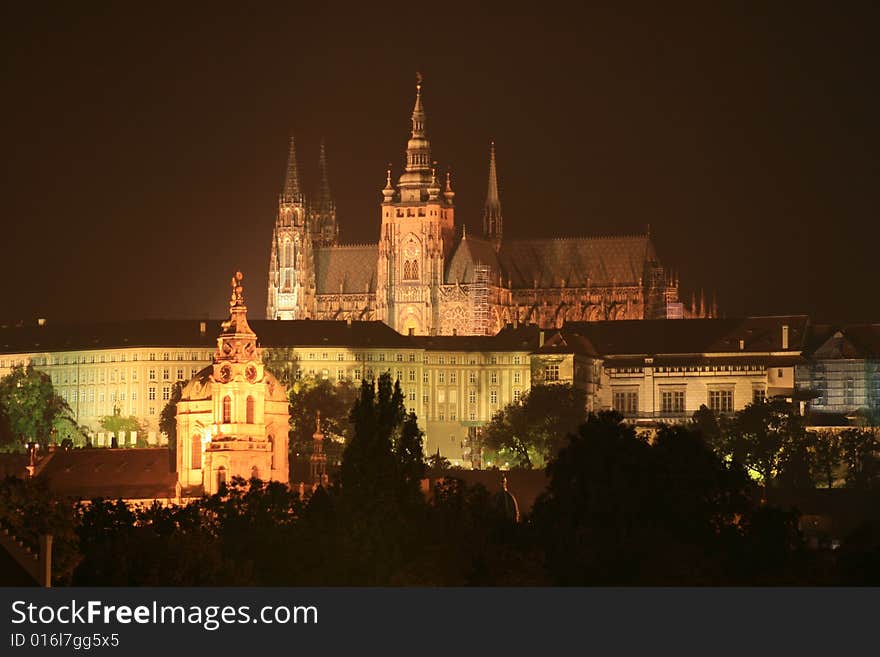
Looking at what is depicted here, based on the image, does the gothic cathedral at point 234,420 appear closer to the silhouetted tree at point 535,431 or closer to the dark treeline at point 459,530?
the dark treeline at point 459,530

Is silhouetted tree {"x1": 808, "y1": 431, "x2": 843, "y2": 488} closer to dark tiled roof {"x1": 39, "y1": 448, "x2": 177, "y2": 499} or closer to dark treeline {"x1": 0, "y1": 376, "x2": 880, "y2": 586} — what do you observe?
dark tiled roof {"x1": 39, "y1": 448, "x2": 177, "y2": 499}

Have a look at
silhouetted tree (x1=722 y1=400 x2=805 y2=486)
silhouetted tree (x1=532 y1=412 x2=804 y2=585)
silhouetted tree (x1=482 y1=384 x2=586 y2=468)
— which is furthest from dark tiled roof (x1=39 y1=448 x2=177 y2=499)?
silhouetted tree (x1=482 y1=384 x2=586 y2=468)

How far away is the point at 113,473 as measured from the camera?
147m

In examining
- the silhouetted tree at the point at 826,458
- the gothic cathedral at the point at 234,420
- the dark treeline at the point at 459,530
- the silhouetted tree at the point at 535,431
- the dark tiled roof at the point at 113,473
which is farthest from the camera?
the silhouetted tree at the point at 535,431

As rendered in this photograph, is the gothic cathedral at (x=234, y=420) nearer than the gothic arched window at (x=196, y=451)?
Yes

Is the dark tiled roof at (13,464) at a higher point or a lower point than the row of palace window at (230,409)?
lower

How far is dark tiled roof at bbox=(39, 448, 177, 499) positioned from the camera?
144m

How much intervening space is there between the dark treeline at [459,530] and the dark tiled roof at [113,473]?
29955mm

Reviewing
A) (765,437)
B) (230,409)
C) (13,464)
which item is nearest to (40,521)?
(230,409)

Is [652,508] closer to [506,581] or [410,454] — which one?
[410,454]

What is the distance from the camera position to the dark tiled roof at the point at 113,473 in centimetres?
14438

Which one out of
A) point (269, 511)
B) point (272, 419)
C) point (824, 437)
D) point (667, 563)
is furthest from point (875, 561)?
point (824, 437)

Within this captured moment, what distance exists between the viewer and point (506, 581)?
89.7 m

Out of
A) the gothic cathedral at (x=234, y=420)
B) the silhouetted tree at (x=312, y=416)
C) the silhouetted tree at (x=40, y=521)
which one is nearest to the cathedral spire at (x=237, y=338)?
the gothic cathedral at (x=234, y=420)
